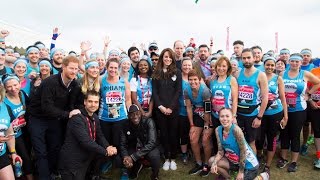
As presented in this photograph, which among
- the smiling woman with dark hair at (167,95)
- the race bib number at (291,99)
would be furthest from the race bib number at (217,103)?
the race bib number at (291,99)

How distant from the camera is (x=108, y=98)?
203 inches

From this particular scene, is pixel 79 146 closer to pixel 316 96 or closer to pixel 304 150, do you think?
pixel 316 96

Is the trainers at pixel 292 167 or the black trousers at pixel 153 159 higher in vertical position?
the black trousers at pixel 153 159

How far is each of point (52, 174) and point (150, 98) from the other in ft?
7.86

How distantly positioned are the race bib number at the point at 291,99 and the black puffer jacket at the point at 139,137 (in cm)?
289

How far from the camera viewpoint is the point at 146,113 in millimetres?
5797

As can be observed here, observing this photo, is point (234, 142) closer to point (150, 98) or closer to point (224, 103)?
point (224, 103)

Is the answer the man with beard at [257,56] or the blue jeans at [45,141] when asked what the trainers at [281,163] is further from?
the blue jeans at [45,141]

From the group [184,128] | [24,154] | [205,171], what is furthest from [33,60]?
[205,171]

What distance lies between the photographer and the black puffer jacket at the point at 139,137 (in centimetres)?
508

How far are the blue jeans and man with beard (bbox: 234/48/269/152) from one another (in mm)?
3258

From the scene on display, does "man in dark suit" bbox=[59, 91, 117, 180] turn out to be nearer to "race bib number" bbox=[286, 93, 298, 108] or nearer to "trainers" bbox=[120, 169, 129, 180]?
"trainers" bbox=[120, 169, 129, 180]

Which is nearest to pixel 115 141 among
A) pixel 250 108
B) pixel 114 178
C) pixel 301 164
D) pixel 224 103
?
pixel 114 178

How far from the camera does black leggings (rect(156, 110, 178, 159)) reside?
5582 mm
